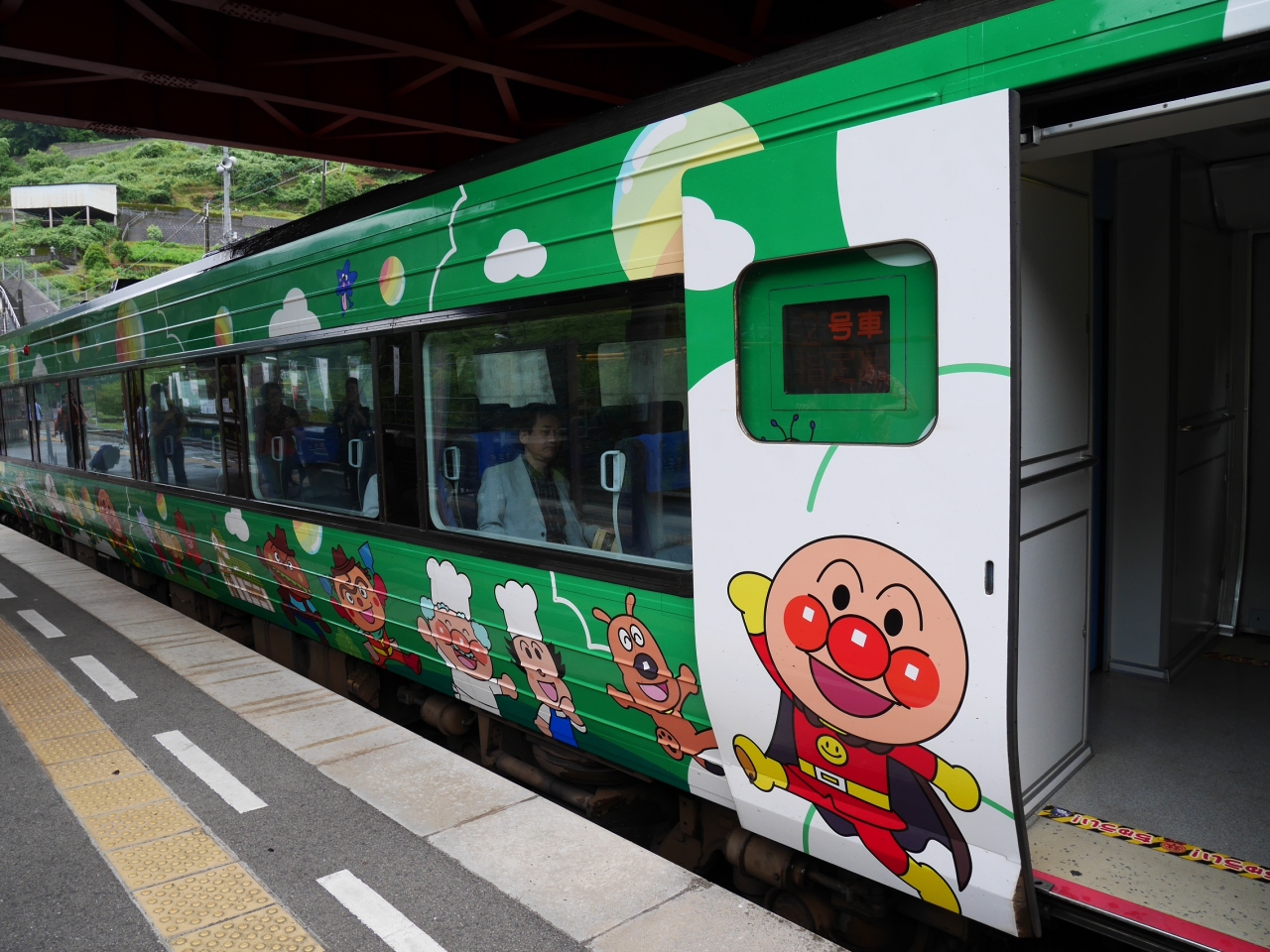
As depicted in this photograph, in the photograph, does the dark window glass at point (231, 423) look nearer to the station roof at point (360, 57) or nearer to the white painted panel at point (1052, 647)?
the station roof at point (360, 57)

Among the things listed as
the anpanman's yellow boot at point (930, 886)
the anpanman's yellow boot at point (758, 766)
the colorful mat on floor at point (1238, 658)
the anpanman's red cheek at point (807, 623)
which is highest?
the anpanman's red cheek at point (807, 623)

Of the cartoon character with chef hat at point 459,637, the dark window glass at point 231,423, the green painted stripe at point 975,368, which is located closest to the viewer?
the green painted stripe at point 975,368

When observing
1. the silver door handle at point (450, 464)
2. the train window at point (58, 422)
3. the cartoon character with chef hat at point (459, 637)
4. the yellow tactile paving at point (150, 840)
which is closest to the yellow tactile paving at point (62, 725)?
the yellow tactile paving at point (150, 840)

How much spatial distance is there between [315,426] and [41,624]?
10.4 feet

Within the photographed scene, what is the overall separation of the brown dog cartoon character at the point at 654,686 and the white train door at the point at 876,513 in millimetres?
185

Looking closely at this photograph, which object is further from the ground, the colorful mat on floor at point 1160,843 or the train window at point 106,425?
the train window at point 106,425

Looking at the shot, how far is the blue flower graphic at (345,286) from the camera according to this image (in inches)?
198

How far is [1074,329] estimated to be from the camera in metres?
3.04

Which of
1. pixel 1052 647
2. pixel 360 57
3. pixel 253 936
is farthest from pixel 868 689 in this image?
pixel 360 57

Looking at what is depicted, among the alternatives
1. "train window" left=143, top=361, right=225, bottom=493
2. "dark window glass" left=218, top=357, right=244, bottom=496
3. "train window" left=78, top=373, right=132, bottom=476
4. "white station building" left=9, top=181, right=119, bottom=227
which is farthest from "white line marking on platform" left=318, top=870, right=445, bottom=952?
"white station building" left=9, top=181, right=119, bottom=227

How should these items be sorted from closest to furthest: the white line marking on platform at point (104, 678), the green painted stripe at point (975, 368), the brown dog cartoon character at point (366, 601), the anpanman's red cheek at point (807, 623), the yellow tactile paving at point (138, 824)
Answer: the green painted stripe at point (975, 368), the anpanman's red cheek at point (807, 623), the yellow tactile paving at point (138, 824), the brown dog cartoon character at point (366, 601), the white line marking on platform at point (104, 678)

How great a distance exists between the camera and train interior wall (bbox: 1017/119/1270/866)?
2.93m

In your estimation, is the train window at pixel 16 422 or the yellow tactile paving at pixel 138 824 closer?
the yellow tactile paving at pixel 138 824

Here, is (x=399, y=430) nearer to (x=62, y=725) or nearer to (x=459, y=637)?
(x=459, y=637)
